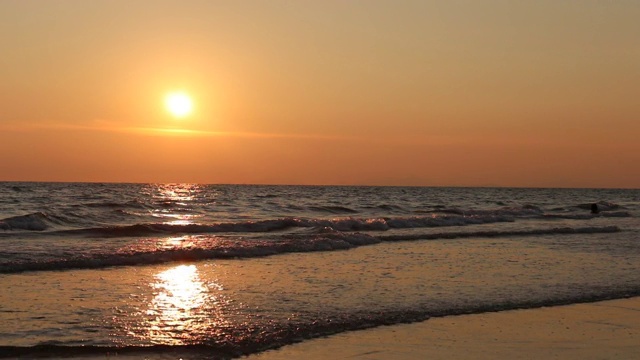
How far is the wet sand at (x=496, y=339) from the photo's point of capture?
9.32 meters

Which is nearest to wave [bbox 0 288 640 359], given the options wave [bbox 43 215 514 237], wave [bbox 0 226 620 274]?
wave [bbox 0 226 620 274]

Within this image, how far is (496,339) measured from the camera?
10.2 m

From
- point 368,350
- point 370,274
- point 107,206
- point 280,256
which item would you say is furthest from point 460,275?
point 107,206

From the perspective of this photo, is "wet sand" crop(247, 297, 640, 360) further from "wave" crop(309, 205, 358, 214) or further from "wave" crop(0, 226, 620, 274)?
"wave" crop(309, 205, 358, 214)

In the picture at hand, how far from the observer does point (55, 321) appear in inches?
424

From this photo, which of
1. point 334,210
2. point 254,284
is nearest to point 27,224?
point 254,284

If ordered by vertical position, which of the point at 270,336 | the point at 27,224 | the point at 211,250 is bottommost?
the point at 270,336

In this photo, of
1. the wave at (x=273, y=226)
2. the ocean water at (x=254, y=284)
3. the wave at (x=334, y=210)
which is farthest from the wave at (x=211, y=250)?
the wave at (x=334, y=210)

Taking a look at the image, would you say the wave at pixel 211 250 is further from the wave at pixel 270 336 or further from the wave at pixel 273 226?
the wave at pixel 270 336

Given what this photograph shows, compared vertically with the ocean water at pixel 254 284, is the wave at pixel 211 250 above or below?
above

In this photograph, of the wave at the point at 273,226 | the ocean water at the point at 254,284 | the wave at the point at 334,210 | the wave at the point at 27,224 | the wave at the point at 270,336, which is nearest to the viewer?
the wave at the point at 270,336

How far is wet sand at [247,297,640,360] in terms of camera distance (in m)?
9.32

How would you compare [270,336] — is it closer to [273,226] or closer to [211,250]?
[211,250]

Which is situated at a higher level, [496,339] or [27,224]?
[27,224]
